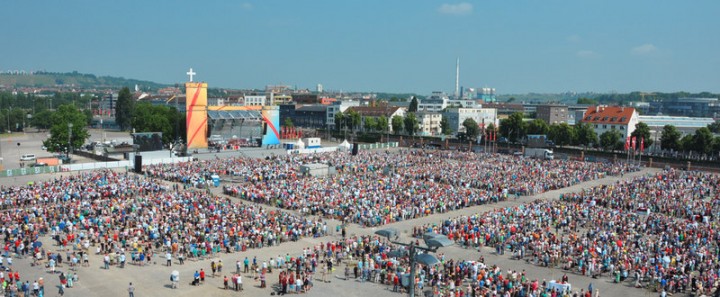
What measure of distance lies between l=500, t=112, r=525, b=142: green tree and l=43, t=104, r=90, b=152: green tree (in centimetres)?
5118

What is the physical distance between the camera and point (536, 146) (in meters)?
60.3

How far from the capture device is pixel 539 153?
5875 cm

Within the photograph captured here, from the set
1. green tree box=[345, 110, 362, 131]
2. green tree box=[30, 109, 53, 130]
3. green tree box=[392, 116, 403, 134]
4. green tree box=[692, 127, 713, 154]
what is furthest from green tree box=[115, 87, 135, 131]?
green tree box=[692, 127, 713, 154]

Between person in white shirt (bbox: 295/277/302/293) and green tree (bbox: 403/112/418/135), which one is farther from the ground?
green tree (bbox: 403/112/418/135)

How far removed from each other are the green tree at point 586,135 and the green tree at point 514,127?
8306mm

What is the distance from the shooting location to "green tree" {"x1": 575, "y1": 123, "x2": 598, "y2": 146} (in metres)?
67.6

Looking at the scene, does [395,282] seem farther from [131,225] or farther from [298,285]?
[131,225]

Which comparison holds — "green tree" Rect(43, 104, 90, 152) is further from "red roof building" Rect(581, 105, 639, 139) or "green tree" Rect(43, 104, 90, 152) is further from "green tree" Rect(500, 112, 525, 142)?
"red roof building" Rect(581, 105, 639, 139)

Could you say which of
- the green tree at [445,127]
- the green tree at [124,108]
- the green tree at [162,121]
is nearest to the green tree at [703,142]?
the green tree at [445,127]

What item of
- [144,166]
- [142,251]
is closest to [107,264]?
[142,251]

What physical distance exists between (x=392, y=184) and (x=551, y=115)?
88.3m

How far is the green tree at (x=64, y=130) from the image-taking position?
53219 mm

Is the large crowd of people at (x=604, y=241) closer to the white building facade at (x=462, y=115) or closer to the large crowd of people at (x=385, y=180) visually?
the large crowd of people at (x=385, y=180)

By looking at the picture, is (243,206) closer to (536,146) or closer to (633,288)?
(633,288)
